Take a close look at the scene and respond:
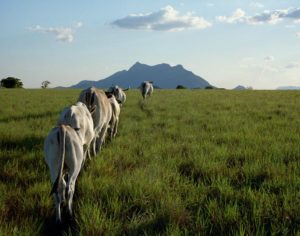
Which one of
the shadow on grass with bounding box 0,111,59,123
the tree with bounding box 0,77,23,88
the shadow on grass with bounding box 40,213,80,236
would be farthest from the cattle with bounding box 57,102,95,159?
the tree with bounding box 0,77,23,88

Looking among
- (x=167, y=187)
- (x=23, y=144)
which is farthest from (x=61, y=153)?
(x=23, y=144)

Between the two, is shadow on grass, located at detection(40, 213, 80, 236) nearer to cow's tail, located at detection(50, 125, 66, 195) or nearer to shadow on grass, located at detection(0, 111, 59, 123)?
cow's tail, located at detection(50, 125, 66, 195)

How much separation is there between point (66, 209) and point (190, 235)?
157 centimetres

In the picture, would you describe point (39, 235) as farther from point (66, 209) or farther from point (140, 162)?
point (140, 162)

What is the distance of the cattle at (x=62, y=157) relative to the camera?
4.55m

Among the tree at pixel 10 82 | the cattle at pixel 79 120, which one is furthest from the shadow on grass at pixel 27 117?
the tree at pixel 10 82

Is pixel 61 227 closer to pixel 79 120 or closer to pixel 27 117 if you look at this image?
pixel 79 120

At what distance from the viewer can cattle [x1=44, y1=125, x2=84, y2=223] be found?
4551 millimetres

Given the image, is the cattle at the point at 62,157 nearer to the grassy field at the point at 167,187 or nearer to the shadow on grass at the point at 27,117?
the grassy field at the point at 167,187

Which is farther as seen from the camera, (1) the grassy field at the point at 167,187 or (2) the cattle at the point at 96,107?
(2) the cattle at the point at 96,107

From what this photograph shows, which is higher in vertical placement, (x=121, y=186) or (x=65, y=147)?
(x=65, y=147)

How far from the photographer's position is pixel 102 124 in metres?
8.23

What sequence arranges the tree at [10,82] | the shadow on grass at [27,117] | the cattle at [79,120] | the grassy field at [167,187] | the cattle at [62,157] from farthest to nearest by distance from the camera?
the tree at [10,82]
the shadow on grass at [27,117]
the cattle at [79,120]
the cattle at [62,157]
the grassy field at [167,187]

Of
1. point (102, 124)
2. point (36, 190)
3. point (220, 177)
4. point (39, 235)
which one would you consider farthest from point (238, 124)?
point (39, 235)
